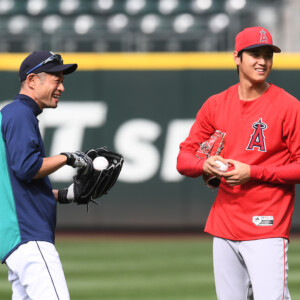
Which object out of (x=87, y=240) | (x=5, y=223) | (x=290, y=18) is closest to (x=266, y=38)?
(x=5, y=223)

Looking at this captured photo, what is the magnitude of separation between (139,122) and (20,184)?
7410 millimetres

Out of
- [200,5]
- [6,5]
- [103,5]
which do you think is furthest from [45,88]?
[6,5]

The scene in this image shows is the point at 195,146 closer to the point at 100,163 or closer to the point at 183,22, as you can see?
the point at 100,163

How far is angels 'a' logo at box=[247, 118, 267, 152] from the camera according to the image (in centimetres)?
343

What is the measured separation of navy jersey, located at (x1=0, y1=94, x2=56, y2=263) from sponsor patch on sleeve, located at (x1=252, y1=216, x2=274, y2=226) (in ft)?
3.22

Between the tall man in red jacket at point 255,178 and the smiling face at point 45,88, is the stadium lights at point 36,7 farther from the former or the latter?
the tall man in red jacket at point 255,178

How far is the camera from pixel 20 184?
10.9 ft

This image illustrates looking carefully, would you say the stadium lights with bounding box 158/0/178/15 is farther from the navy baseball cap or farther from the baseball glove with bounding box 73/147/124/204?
the navy baseball cap

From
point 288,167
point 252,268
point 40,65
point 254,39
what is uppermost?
point 254,39

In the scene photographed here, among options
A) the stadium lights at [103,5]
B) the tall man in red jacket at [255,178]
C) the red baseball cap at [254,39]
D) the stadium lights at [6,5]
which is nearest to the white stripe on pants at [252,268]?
the tall man in red jacket at [255,178]

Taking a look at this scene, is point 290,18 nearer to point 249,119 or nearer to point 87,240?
point 87,240

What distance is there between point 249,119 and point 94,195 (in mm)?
907

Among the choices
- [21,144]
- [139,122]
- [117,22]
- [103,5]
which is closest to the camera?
[21,144]

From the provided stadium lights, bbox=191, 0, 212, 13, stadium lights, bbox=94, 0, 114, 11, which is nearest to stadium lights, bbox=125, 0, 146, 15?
stadium lights, bbox=94, 0, 114, 11
